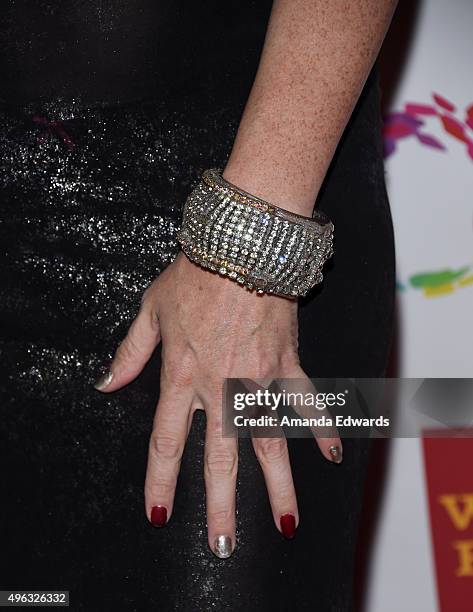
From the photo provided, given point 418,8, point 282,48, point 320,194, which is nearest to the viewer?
point 282,48

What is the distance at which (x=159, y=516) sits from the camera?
2.47 feet

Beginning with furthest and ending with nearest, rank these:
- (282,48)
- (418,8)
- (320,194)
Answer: (418,8)
(320,194)
(282,48)

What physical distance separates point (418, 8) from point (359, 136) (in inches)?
36.7

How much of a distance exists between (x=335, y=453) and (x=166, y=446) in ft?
0.56

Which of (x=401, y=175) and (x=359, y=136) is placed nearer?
(x=359, y=136)

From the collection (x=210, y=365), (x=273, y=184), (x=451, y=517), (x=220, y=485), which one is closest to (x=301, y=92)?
(x=273, y=184)

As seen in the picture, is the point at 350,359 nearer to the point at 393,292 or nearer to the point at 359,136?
the point at 393,292

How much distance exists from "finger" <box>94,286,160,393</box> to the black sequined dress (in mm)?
16

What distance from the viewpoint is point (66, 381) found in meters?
0.80

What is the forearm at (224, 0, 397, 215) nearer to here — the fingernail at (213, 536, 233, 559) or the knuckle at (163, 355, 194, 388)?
the knuckle at (163, 355, 194, 388)

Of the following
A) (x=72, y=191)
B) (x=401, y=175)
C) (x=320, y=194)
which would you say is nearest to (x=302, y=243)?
(x=320, y=194)

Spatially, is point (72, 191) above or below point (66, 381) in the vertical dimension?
above

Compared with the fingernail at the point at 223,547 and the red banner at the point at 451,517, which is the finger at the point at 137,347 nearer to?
the fingernail at the point at 223,547

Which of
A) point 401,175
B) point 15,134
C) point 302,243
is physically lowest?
point 302,243
